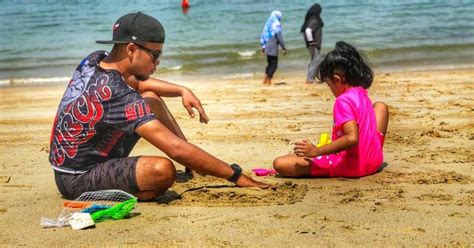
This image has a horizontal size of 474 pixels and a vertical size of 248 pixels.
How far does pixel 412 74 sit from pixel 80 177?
8.82m

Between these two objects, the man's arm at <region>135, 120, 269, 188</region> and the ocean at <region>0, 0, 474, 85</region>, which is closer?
the man's arm at <region>135, 120, 269, 188</region>

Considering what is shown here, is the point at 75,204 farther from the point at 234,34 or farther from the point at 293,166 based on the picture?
the point at 234,34

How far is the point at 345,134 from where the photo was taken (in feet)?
15.6

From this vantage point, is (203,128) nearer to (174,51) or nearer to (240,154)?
(240,154)

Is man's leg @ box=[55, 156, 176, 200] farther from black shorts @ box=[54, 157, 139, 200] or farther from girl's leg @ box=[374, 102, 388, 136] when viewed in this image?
girl's leg @ box=[374, 102, 388, 136]

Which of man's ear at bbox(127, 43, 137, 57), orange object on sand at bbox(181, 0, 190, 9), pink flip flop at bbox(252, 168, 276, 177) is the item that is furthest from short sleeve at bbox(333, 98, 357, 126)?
orange object on sand at bbox(181, 0, 190, 9)

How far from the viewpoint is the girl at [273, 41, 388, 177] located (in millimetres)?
4723

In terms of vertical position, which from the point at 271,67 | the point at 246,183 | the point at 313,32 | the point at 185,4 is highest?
the point at 246,183

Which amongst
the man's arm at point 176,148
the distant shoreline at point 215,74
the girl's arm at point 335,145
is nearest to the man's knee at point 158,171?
the man's arm at point 176,148

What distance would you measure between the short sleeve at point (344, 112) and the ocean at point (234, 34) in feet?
30.2

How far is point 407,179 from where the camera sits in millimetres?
4883

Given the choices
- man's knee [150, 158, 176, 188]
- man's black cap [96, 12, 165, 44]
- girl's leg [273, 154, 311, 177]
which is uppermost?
man's black cap [96, 12, 165, 44]

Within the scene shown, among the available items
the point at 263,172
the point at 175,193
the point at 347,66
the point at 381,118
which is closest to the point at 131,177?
the point at 175,193

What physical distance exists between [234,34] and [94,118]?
16.1 metres
